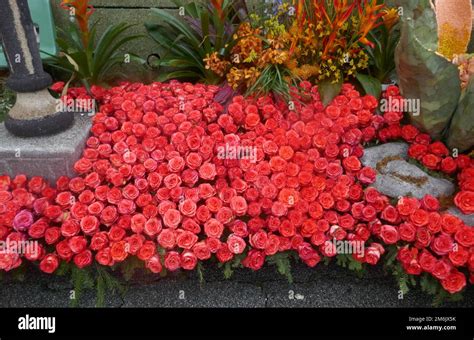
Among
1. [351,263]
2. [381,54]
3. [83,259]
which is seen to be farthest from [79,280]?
[381,54]

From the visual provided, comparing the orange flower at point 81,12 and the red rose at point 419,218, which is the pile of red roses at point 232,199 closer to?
the red rose at point 419,218

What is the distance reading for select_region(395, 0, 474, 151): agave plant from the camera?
246 cm

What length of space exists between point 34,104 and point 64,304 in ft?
4.09

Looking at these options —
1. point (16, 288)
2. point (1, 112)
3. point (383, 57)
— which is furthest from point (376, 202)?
point (1, 112)

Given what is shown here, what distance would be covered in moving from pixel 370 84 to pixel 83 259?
2.23 meters

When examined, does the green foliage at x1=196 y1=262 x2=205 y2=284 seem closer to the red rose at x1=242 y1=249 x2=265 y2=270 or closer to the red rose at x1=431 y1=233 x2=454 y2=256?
the red rose at x1=242 y1=249 x2=265 y2=270

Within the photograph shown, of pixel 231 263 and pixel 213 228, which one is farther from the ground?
pixel 213 228

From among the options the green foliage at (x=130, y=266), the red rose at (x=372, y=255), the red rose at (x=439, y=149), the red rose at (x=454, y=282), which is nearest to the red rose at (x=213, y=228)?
the green foliage at (x=130, y=266)

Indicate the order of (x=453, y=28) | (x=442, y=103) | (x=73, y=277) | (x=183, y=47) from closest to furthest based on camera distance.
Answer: (x=73, y=277) → (x=442, y=103) → (x=453, y=28) → (x=183, y=47)

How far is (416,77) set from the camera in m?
2.62

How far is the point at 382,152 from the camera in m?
2.87

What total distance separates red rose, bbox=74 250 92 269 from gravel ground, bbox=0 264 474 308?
285mm

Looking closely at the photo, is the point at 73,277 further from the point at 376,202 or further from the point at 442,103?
the point at 442,103

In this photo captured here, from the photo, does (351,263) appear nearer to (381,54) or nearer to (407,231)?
(407,231)
